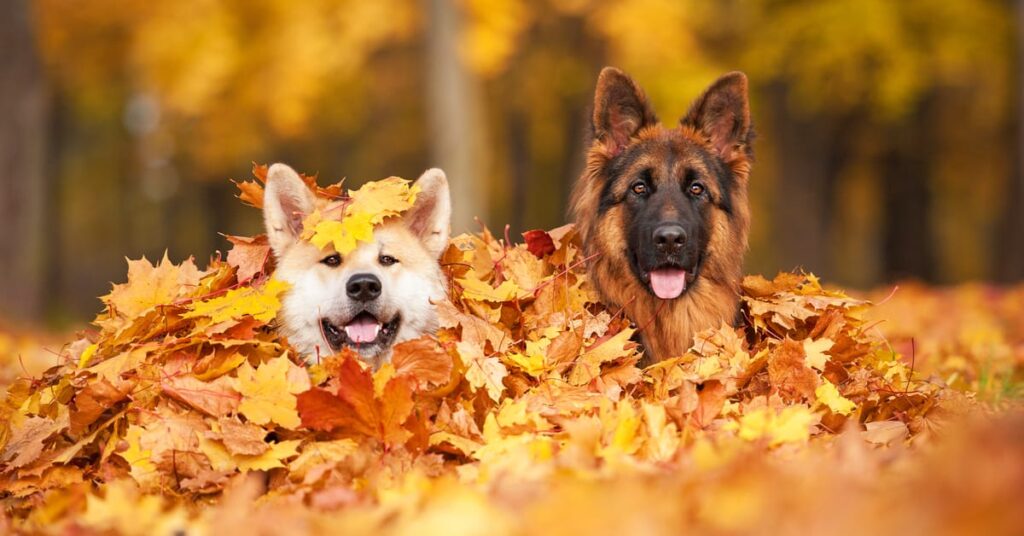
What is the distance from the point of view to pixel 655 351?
15.9ft

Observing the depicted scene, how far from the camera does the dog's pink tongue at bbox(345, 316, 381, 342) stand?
436 centimetres

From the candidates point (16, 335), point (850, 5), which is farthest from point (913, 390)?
point (850, 5)

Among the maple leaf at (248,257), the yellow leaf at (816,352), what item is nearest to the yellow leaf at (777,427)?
the yellow leaf at (816,352)

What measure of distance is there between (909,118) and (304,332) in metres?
17.6

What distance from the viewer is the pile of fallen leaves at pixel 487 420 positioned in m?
2.32

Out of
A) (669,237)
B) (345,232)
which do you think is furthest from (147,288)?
(669,237)

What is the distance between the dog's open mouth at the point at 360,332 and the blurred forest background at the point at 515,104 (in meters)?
9.29

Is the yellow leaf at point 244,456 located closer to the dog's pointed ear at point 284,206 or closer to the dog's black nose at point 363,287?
the dog's black nose at point 363,287

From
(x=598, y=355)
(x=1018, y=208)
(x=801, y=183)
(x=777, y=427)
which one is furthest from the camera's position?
(x=801, y=183)

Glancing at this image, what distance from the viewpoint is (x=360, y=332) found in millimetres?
4363

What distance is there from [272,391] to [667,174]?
2.13 m

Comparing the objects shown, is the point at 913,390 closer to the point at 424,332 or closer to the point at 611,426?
the point at 611,426

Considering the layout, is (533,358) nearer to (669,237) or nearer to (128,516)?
(669,237)

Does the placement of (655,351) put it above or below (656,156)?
below
